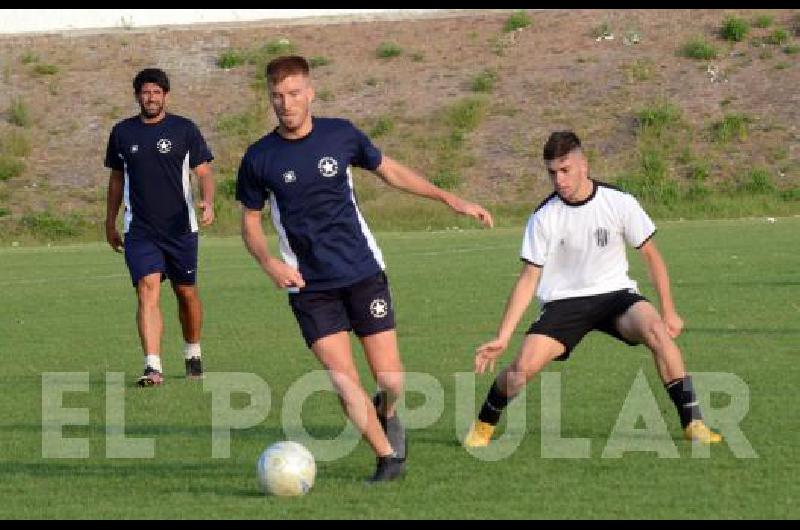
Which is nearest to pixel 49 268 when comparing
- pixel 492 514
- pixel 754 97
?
pixel 492 514

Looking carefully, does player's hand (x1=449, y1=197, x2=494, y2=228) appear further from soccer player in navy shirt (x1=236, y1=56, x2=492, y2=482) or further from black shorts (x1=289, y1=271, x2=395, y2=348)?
black shorts (x1=289, y1=271, x2=395, y2=348)

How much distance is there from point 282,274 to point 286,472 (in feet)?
3.15

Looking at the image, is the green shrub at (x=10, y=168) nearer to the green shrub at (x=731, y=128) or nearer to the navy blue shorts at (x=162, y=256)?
the green shrub at (x=731, y=128)

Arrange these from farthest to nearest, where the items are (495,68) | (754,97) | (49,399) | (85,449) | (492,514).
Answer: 1. (495,68)
2. (754,97)
3. (49,399)
4. (85,449)
5. (492,514)

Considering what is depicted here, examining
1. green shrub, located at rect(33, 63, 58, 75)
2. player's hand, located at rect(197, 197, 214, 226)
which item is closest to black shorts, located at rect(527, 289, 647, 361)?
player's hand, located at rect(197, 197, 214, 226)

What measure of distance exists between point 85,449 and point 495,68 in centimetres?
4174

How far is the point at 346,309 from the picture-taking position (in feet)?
29.1

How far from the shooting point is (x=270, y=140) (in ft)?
28.6

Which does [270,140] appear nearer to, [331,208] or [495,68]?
[331,208]

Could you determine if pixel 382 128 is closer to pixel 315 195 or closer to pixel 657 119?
pixel 657 119

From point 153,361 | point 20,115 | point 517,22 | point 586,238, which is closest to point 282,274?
point 586,238

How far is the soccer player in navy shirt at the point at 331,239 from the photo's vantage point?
8594 millimetres

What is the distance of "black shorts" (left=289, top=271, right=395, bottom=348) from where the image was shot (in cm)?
874

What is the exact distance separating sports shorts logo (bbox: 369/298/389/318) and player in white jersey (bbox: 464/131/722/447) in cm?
95
